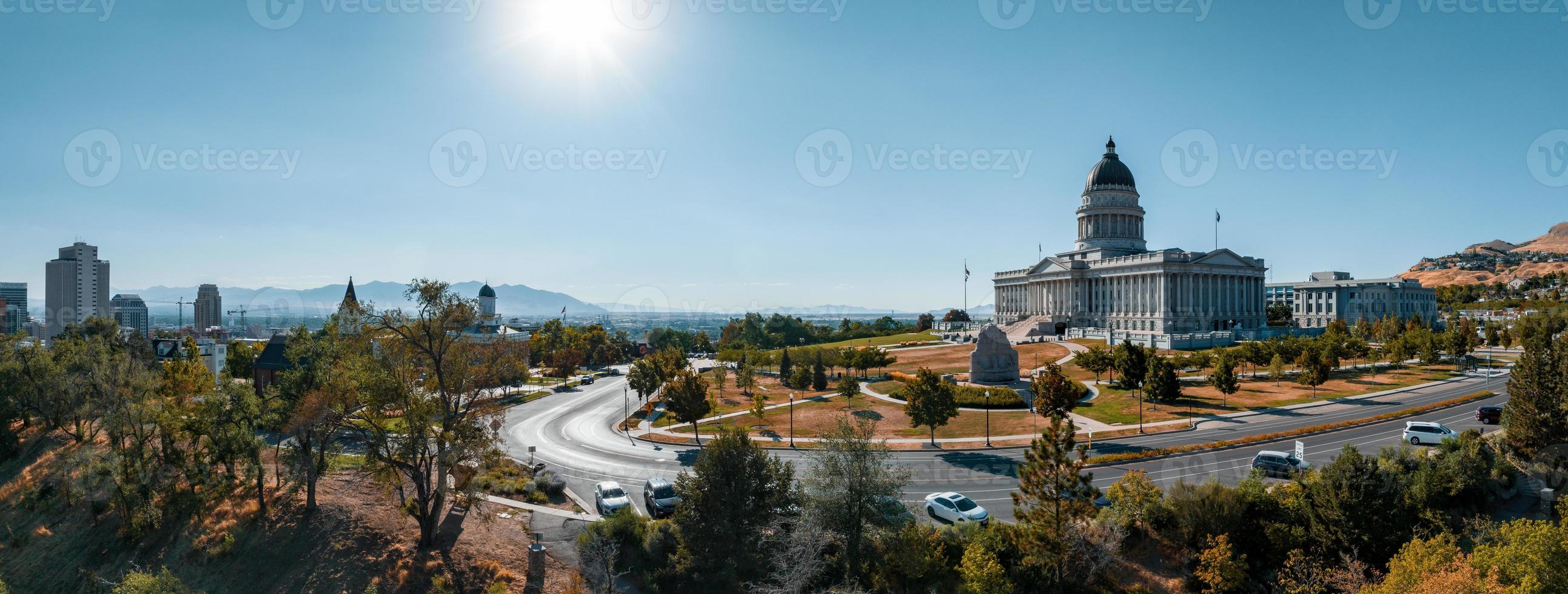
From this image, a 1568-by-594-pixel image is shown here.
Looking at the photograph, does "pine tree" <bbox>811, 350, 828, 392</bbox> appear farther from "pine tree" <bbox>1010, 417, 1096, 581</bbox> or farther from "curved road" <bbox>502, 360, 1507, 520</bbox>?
"pine tree" <bbox>1010, 417, 1096, 581</bbox>

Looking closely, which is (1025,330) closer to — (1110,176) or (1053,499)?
(1110,176)

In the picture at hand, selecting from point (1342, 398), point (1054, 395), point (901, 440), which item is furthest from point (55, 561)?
point (1342, 398)

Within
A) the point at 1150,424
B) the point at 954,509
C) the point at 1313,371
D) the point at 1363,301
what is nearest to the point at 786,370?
the point at 1150,424

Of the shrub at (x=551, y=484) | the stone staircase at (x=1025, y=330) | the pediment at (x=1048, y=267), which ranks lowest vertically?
the shrub at (x=551, y=484)

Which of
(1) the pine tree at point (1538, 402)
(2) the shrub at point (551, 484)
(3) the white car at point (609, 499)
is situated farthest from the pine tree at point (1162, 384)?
(2) the shrub at point (551, 484)

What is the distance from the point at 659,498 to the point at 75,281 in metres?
231

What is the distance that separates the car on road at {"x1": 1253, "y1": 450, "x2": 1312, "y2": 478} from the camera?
121 feet

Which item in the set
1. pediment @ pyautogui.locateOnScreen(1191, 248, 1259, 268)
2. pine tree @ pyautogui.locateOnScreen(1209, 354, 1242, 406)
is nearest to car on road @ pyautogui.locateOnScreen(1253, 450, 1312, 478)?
pine tree @ pyautogui.locateOnScreen(1209, 354, 1242, 406)

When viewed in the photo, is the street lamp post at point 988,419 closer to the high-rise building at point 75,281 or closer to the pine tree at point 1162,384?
the pine tree at point 1162,384

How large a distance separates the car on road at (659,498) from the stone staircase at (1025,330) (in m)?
91.4

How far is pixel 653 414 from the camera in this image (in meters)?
68.1

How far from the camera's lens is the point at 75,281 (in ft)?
604

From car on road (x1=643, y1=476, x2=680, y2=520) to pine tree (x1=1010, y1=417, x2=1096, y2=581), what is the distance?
53.5 feet

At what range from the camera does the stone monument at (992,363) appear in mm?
71625
